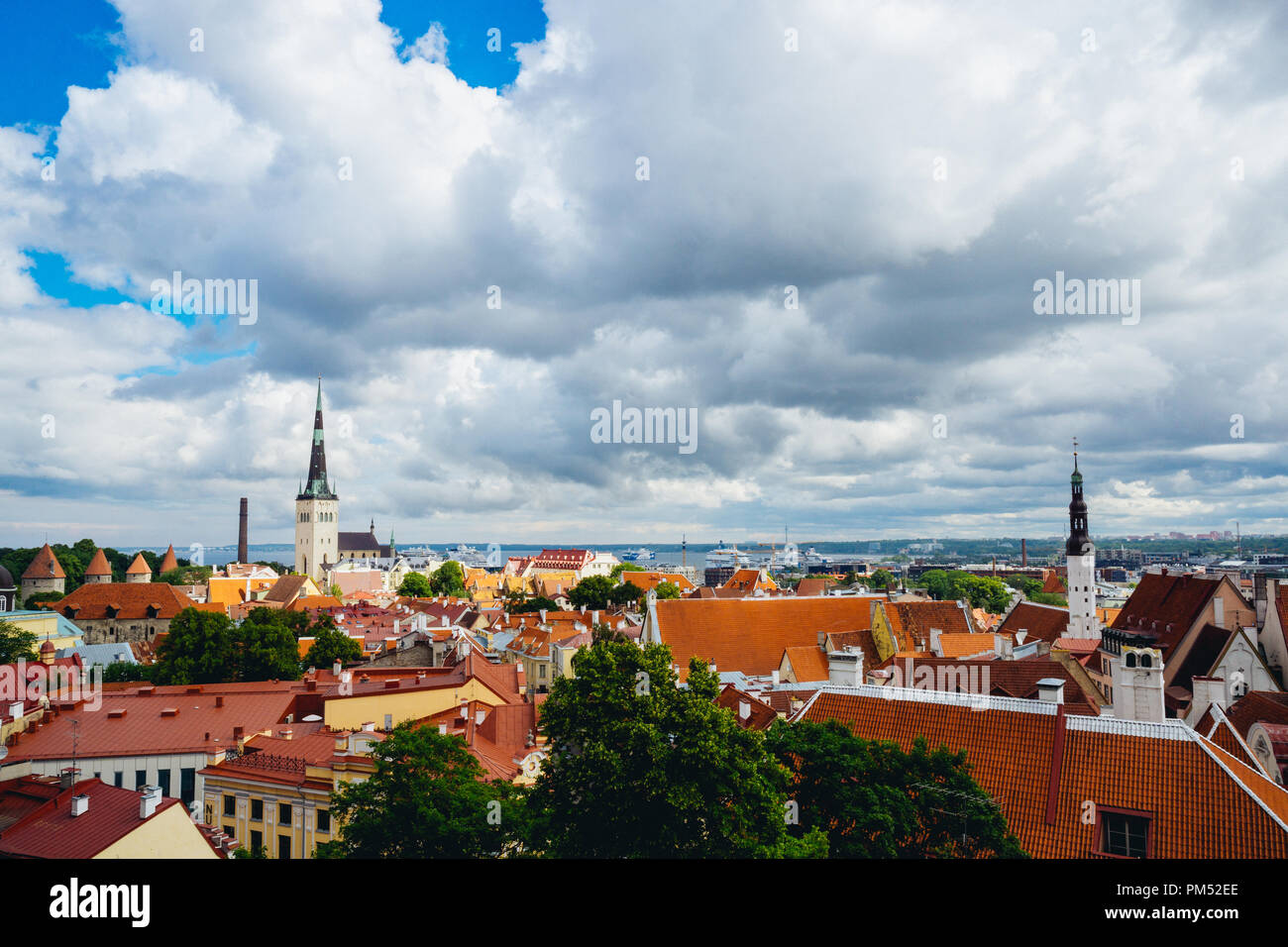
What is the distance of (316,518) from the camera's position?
15862cm

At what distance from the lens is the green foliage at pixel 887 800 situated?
527 inches

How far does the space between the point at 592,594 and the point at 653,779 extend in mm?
78319

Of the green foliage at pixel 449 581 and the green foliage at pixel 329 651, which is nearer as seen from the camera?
the green foliage at pixel 329 651

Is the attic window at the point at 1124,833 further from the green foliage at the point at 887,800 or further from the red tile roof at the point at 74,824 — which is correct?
the red tile roof at the point at 74,824

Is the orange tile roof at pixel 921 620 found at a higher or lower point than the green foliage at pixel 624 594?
higher

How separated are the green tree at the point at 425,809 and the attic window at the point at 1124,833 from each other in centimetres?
1051

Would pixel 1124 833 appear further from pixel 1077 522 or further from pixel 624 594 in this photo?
pixel 624 594

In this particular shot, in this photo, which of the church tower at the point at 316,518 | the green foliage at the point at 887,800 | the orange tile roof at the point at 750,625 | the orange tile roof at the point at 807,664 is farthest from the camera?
the church tower at the point at 316,518

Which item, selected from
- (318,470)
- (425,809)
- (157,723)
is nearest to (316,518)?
(318,470)

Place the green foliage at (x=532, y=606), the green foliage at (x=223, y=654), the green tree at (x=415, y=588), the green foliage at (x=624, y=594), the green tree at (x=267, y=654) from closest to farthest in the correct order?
the green foliage at (x=223, y=654), the green tree at (x=267, y=654), the green foliage at (x=532, y=606), the green foliage at (x=624, y=594), the green tree at (x=415, y=588)

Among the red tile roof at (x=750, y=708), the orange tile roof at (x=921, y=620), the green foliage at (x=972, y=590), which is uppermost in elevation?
the orange tile roof at (x=921, y=620)

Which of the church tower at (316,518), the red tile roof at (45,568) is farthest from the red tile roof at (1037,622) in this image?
the church tower at (316,518)

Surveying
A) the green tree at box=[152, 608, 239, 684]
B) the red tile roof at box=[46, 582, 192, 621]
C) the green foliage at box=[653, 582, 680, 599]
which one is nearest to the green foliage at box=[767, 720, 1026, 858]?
the green tree at box=[152, 608, 239, 684]
